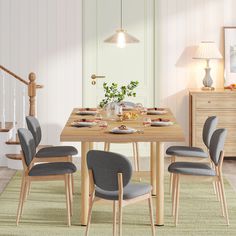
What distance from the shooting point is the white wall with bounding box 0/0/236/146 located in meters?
9.11

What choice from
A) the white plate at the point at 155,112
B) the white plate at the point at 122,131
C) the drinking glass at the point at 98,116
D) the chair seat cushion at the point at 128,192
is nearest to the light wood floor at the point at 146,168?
the white plate at the point at 155,112

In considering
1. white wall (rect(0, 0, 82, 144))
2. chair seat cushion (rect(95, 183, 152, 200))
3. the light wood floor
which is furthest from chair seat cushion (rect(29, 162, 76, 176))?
white wall (rect(0, 0, 82, 144))

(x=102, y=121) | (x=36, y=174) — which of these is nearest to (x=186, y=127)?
(x=102, y=121)

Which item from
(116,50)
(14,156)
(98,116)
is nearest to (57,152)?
(98,116)

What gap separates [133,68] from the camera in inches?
367

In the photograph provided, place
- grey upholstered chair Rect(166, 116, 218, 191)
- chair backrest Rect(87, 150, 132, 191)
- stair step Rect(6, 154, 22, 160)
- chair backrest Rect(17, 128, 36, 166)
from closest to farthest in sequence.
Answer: chair backrest Rect(87, 150, 132, 191) < chair backrest Rect(17, 128, 36, 166) < grey upholstered chair Rect(166, 116, 218, 191) < stair step Rect(6, 154, 22, 160)

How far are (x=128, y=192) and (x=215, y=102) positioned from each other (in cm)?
390

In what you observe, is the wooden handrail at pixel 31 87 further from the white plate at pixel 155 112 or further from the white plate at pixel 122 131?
the white plate at pixel 122 131

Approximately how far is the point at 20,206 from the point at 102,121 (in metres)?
1.06

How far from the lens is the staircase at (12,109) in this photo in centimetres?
845

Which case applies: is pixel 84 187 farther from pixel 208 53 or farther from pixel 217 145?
pixel 208 53

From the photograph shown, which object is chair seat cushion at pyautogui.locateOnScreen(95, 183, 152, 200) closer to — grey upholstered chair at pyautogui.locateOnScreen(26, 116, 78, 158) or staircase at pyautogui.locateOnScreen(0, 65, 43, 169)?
grey upholstered chair at pyautogui.locateOnScreen(26, 116, 78, 158)

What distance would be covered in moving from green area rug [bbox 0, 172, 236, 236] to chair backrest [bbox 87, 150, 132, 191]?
0.50 meters

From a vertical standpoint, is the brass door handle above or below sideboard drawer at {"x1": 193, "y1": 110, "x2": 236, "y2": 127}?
above
